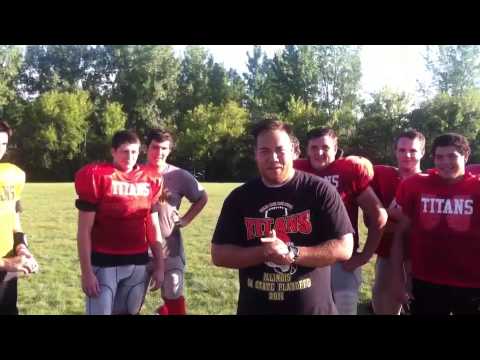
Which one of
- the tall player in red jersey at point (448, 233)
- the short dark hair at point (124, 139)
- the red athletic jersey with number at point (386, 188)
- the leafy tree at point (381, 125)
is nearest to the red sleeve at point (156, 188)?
the short dark hair at point (124, 139)

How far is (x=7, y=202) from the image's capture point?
3.18 meters

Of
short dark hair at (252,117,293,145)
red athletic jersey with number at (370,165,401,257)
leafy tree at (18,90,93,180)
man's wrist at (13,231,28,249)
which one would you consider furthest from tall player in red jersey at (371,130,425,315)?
leafy tree at (18,90,93,180)

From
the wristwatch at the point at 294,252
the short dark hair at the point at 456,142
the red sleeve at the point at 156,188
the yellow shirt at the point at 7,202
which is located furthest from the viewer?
the red sleeve at the point at 156,188

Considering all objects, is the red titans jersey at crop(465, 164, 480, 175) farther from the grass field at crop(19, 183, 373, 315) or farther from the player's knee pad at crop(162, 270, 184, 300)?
the player's knee pad at crop(162, 270, 184, 300)

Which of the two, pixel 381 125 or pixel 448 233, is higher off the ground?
pixel 381 125

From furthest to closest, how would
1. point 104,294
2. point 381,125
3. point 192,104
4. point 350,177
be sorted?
point 381,125 < point 192,104 < point 350,177 < point 104,294

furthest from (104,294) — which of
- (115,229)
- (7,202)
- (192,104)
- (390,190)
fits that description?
(192,104)

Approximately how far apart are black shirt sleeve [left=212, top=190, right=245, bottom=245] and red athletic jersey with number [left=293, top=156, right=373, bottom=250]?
1146mm

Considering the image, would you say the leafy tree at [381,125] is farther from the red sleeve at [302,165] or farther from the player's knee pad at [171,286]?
the player's knee pad at [171,286]

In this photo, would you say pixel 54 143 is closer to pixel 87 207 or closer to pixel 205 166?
pixel 205 166

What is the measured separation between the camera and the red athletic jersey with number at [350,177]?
338cm

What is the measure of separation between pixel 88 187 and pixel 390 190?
2374mm

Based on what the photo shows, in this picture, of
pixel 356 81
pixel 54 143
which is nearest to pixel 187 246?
pixel 54 143

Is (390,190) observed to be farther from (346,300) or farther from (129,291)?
(129,291)
